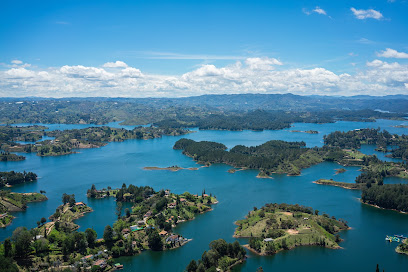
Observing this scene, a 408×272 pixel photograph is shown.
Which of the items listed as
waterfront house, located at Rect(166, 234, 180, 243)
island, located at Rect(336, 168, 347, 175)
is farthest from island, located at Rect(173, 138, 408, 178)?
waterfront house, located at Rect(166, 234, 180, 243)

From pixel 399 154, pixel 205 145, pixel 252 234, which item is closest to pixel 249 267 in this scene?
pixel 252 234

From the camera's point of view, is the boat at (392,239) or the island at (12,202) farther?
the island at (12,202)

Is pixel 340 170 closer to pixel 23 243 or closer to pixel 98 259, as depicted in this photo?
pixel 98 259

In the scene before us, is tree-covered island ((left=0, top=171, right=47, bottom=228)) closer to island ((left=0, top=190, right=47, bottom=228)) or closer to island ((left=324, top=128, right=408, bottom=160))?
island ((left=0, top=190, right=47, bottom=228))

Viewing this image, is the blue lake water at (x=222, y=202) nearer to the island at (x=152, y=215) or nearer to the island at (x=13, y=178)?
the island at (x=152, y=215)

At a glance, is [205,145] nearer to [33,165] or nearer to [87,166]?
[87,166]

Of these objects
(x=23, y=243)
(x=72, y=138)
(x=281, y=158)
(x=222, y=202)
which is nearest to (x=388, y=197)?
(x=222, y=202)

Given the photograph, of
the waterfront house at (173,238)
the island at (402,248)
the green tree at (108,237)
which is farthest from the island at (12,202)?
the island at (402,248)
